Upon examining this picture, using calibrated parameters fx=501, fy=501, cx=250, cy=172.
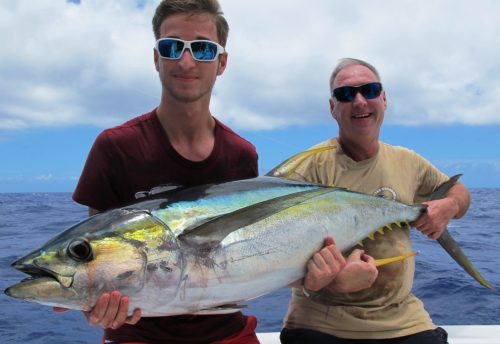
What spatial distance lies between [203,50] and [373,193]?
1.19 metres

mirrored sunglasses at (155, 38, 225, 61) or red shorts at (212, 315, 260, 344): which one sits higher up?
mirrored sunglasses at (155, 38, 225, 61)

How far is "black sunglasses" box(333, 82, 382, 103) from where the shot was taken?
2.71m

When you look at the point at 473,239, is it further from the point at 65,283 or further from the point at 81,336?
the point at 65,283

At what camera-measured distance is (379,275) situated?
262 centimetres

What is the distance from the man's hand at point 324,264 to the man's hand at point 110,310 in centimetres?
73

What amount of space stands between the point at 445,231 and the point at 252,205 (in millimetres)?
1327

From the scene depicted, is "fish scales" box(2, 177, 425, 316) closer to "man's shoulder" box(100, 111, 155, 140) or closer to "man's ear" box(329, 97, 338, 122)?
"man's shoulder" box(100, 111, 155, 140)

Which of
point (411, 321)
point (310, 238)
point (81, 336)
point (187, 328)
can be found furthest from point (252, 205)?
point (81, 336)

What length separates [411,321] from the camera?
261 cm

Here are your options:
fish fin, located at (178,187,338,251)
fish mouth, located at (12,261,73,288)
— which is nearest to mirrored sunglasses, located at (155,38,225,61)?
fish fin, located at (178,187,338,251)

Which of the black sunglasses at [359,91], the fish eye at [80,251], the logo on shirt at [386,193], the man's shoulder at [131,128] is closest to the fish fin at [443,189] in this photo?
the logo on shirt at [386,193]

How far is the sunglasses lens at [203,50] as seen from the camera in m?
2.25

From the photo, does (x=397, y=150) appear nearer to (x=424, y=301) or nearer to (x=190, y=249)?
(x=190, y=249)

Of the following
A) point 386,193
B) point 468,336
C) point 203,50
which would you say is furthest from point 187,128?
point 468,336
